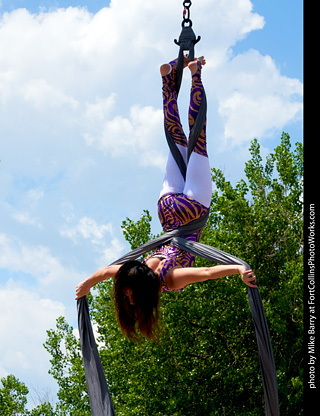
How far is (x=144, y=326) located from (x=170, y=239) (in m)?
0.61

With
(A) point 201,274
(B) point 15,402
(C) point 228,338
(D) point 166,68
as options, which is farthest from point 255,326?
(B) point 15,402

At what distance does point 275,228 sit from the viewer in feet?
32.1

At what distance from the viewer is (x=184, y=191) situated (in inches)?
173

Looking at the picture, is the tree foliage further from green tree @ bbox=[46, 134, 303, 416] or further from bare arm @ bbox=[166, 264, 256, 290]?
bare arm @ bbox=[166, 264, 256, 290]

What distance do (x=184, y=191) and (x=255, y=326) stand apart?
1.13 meters

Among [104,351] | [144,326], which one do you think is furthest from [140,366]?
[144,326]

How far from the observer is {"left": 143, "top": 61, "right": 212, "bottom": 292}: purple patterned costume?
425cm

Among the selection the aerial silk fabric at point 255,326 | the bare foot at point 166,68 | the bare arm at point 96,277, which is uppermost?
the bare foot at point 166,68

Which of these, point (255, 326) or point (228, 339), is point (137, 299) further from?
point (228, 339)

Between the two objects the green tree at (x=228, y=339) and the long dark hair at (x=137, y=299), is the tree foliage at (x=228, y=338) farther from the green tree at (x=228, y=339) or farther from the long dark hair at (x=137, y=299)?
the long dark hair at (x=137, y=299)

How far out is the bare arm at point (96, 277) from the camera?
13.4ft

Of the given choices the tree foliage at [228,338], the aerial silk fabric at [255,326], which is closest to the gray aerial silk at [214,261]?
the aerial silk fabric at [255,326]
